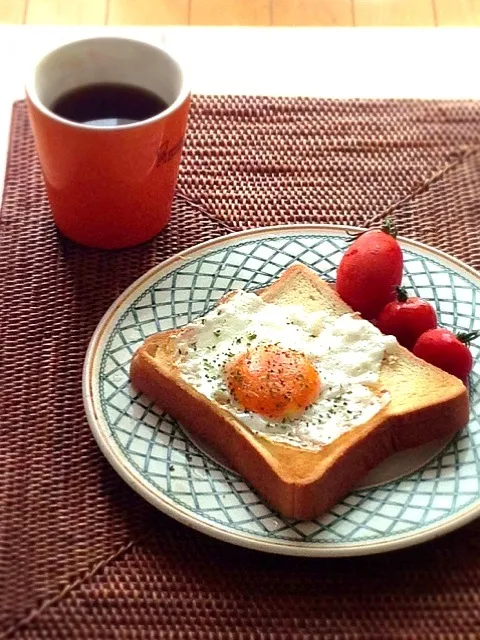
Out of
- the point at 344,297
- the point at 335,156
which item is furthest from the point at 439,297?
the point at 335,156

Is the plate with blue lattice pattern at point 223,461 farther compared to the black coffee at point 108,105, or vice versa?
the black coffee at point 108,105

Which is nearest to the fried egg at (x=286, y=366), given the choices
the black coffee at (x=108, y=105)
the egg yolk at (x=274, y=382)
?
the egg yolk at (x=274, y=382)

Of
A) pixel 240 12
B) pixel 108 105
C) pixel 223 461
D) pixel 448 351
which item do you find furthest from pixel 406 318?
pixel 240 12

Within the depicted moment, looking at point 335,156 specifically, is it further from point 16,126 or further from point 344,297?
point 16,126

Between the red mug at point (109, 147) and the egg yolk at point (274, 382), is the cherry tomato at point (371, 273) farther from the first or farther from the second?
the red mug at point (109, 147)

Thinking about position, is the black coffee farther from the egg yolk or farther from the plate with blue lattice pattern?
the egg yolk

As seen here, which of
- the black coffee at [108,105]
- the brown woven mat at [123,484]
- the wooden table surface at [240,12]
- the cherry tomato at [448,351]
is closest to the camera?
the brown woven mat at [123,484]

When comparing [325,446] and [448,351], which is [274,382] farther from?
[448,351]

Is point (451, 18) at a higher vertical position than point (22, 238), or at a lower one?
higher

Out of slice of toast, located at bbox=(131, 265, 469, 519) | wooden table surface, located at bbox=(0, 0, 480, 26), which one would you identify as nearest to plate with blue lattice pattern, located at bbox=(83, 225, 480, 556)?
slice of toast, located at bbox=(131, 265, 469, 519)
